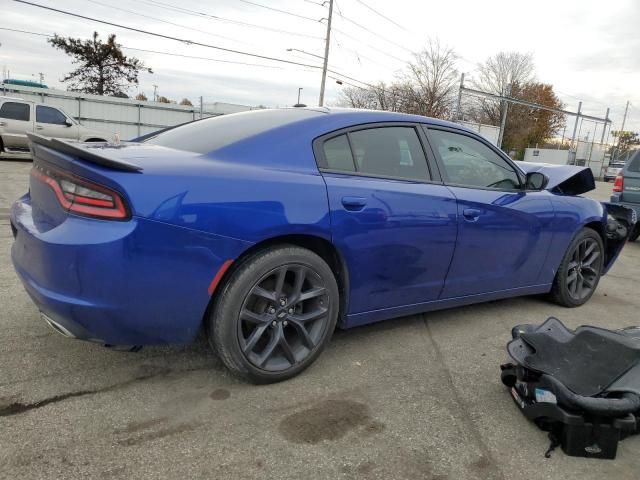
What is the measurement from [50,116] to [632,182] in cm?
1477

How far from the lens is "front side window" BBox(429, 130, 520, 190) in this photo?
3.30m

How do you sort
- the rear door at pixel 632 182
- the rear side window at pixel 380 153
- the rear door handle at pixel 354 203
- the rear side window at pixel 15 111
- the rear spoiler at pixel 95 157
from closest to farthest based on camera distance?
the rear spoiler at pixel 95 157 < the rear door handle at pixel 354 203 < the rear side window at pixel 380 153 < the rear door at pixel 632 182 < the rear side window at pixel 15 111

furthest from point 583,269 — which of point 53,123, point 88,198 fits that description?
point 53,123

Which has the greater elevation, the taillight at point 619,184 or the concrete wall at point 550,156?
the concrete wall at point 550,156

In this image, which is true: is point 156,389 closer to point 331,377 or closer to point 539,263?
point 331,377

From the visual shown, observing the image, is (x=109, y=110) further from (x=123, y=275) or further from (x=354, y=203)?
(x=123, y=275)

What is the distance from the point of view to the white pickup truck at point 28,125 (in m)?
13.8

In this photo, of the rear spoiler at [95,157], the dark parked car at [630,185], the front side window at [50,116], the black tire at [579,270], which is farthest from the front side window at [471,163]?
the front side window at [50,116]

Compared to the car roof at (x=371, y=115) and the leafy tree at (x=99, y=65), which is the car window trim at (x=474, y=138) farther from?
the leafy tree at (x=99, y=65)

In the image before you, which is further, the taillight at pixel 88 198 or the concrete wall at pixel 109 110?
the concrete wall at pixel 109 110

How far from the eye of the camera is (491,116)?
5422 cm

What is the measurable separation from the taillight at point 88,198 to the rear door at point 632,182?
846 cm

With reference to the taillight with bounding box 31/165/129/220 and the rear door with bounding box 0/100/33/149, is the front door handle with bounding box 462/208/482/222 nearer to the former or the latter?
the taillight with bounding box 31/165/129/220

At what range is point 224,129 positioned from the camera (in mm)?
2904
